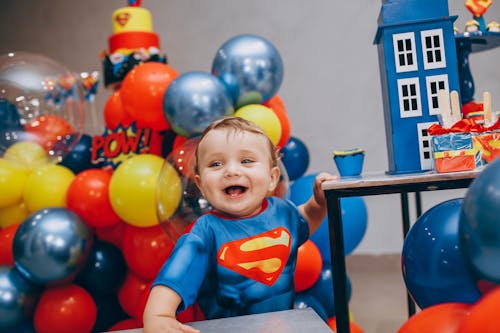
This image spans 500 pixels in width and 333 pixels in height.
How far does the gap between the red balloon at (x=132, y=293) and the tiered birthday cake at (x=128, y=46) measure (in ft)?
3.05

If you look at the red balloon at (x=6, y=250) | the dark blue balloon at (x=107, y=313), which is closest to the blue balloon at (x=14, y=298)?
the red balloon at (x=6, y=250)

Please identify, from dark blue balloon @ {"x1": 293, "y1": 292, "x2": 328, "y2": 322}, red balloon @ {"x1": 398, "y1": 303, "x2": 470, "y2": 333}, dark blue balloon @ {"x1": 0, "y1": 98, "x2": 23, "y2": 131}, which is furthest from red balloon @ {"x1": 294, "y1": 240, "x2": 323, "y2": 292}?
dark blue balloon @ {"x1": 0, "y1": 98, "x2": 23, "y2": 131}

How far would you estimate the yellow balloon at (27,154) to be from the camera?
2.08 m

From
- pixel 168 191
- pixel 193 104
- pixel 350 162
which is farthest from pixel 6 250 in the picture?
pixel 350 162

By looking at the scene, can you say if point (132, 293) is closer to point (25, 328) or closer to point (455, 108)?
point (25, 328)

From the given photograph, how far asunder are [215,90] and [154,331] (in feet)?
3.62

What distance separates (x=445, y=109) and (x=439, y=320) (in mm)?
591

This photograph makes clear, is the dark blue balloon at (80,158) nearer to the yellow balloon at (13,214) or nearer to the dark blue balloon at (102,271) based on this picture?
the yellow balloon at (13,214)

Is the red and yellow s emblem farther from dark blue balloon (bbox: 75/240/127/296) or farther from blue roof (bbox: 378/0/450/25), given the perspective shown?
dark blue balloon (bbox: 75/240/127/296)

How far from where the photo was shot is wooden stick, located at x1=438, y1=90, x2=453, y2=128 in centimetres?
122

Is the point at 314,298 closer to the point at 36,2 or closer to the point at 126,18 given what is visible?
the point at 126,18

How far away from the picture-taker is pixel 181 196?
5.62 feet

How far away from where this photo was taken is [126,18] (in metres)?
2.48

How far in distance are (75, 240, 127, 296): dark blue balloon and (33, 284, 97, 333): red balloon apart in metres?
0.05
